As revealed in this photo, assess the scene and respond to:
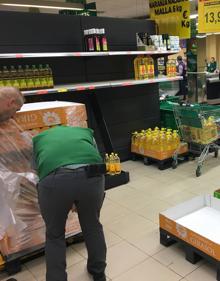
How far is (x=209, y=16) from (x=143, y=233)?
12.1 ft

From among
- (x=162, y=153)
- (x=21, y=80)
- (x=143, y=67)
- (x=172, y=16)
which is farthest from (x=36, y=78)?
(x=172, y=16)

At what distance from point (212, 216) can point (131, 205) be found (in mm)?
1012

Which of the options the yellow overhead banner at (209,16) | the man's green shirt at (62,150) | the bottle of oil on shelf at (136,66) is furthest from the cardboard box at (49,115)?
the yellow overhead banner at (209,16)

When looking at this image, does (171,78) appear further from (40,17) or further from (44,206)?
(44,206)

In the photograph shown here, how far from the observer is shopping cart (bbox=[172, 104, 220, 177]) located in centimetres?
421

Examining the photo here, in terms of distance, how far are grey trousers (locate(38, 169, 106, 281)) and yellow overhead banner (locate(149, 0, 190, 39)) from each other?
4.09 meters

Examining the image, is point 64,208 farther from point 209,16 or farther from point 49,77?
point 209,16

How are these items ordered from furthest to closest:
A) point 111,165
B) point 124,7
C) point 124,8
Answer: point 124,8 < point 124,7 < point 111,165

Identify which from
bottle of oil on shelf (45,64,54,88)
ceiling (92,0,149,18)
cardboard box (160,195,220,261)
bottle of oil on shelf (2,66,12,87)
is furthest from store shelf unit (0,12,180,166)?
ceiling (92,0,149,18)

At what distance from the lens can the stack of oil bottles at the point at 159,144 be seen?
4.56 metres

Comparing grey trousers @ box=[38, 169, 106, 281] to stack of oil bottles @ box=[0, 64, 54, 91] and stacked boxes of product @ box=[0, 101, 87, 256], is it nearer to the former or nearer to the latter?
stacked boxes of product @ box=[0, 101, 87, 256]

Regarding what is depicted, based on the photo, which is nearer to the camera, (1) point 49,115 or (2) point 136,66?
(1) point 49,115

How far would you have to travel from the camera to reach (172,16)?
17.6 ft

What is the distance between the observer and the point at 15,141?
2.32 m
